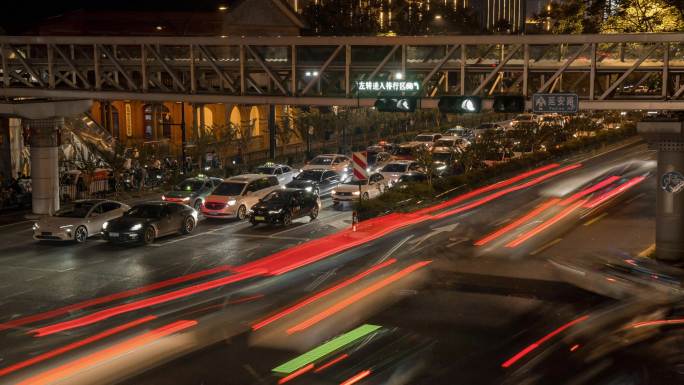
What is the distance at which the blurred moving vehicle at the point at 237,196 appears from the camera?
3416 centimetres

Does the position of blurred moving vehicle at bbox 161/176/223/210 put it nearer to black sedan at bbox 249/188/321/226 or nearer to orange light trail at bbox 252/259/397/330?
black sedan at bbox 249/188/321/226

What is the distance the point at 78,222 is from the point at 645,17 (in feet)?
85.1

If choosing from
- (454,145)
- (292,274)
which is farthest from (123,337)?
(454,145)

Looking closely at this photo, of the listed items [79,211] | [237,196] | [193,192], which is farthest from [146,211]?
[193,192]

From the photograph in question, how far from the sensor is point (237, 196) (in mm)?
34750

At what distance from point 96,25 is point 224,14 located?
31.7 feet

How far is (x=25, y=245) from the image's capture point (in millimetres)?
29328

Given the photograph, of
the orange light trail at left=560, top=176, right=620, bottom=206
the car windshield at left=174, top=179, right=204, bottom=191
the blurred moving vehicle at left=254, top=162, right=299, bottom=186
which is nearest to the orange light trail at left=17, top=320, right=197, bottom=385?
the car windshield at left=174, top=179, right=204, bottom=191

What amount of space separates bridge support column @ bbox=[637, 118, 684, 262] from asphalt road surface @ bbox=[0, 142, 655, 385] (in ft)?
6.34

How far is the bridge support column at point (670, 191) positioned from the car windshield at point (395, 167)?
62.3 feet

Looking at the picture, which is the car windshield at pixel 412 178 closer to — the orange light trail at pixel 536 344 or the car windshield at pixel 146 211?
the car windshield at pixel 146 211

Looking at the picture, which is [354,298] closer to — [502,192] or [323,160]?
[502,192]

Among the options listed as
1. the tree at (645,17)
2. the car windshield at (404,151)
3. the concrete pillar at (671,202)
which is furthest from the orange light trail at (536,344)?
the car windshield at (404,151)

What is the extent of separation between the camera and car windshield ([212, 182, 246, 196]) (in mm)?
35188
